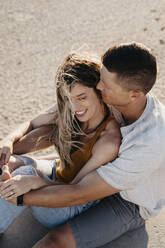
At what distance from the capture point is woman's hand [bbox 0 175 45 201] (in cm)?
282

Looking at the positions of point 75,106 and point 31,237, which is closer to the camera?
point 75,106

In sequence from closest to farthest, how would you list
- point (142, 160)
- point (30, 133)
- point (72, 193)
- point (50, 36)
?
point (142, 160)
point (72, 193)
point (30, 133)
point (50, 36)

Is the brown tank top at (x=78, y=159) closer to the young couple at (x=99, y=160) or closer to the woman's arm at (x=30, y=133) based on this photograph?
the young couple at (x=99, y=160)

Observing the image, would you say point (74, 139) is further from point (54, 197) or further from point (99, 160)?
point (54, 197)

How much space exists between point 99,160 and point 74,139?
483mm

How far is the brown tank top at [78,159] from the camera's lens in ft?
9.91

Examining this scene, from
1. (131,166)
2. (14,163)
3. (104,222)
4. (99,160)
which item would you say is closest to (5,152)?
(14,163)

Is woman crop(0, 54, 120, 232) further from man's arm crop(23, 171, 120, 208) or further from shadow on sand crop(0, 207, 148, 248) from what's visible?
shadow on sand crop(0, 207, 148, 248)

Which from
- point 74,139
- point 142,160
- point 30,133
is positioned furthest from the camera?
point 30,133

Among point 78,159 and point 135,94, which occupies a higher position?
point 135,94

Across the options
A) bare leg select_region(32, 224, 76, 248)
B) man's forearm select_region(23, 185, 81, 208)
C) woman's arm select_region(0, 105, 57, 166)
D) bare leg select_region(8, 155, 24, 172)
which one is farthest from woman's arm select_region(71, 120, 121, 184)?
woman's arm select_region(0, 105, 57, 166)

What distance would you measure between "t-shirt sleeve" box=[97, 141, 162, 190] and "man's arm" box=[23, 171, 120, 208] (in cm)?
6

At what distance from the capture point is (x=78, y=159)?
3111 millimetres

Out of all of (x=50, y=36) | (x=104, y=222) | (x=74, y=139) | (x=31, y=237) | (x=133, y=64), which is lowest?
(x=31, y=237)
